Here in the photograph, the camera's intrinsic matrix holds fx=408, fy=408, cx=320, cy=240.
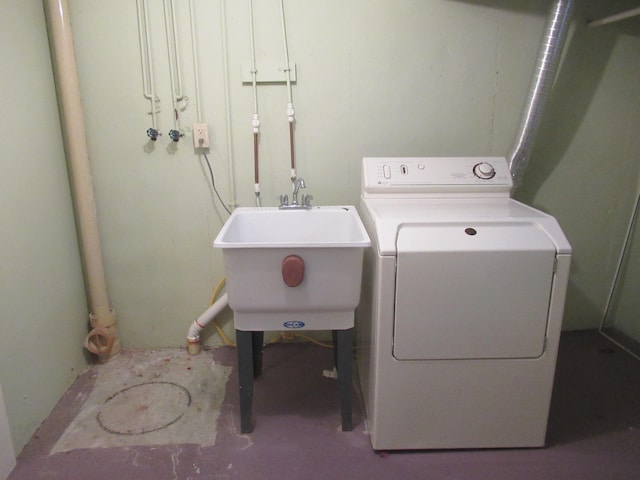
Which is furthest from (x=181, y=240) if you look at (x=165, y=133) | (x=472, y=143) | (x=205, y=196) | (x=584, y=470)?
(x=584, y=470)

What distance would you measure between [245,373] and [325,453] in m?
0.41

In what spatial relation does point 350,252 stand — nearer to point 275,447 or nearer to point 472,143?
point 275,447

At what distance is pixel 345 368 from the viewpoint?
4.96ft

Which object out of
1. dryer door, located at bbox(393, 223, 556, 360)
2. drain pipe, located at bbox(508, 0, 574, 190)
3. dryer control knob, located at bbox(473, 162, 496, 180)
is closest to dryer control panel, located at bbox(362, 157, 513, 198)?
dryer control knob, located at bbox(473, 162, 496, 180)

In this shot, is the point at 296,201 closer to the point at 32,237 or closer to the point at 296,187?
the point at 296,187

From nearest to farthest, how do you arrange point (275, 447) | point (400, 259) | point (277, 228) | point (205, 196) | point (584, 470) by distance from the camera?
point (400, 259) → point (584, 470) → point (275, 447) → point (277, 228) → point (205, 196)

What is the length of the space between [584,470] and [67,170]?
241cm

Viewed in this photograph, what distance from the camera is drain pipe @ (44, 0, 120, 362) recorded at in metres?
1.73

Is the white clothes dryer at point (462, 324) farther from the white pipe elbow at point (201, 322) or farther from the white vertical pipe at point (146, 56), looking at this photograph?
the white vertical pipe at point (146, 56)

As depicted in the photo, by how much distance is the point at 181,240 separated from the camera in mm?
2053

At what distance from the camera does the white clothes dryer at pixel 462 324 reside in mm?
1292

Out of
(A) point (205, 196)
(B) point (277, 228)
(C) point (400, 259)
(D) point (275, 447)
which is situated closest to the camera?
(C) point (400, 259)

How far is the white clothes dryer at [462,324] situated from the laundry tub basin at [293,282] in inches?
3.9

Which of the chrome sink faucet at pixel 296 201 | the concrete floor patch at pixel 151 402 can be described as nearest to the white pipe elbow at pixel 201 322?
the concrete floor patch at pixel 151 402
